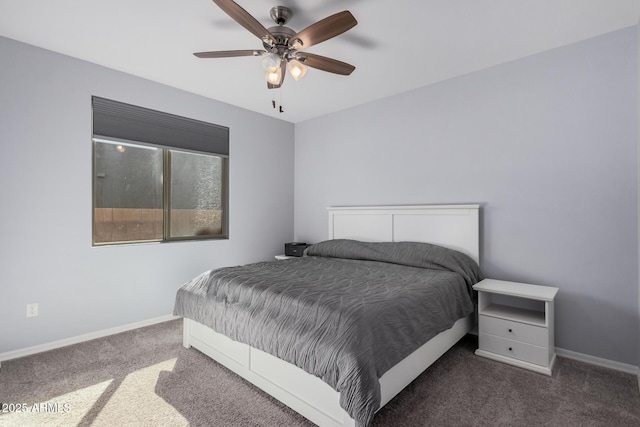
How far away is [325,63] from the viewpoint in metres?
2.38

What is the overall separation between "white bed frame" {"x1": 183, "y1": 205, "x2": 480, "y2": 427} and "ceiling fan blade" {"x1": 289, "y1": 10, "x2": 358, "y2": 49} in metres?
1.97

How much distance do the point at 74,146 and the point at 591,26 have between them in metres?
4.33

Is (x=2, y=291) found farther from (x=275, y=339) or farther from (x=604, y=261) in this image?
(x=604, y=261)

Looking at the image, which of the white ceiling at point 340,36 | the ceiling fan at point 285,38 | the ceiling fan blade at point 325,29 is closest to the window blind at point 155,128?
the white ceiling at point 340,36

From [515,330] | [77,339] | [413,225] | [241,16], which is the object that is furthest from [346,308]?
[77,339]

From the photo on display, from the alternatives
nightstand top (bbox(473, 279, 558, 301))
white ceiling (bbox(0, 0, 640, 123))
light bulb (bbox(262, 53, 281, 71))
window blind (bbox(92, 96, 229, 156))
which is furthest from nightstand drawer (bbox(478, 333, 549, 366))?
window blind (bbox(92, 96, 229, 156))

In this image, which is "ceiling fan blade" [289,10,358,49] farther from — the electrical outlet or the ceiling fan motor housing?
the electrical outlet

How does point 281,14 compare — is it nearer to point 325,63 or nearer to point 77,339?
point 325,63

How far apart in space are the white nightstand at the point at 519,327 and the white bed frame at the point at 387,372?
0.24 m

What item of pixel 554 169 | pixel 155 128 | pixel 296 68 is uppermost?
pixel 296 68

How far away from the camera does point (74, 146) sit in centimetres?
289

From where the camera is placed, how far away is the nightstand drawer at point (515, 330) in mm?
2307

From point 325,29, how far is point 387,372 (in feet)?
6.67

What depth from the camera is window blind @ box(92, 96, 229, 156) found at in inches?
121
